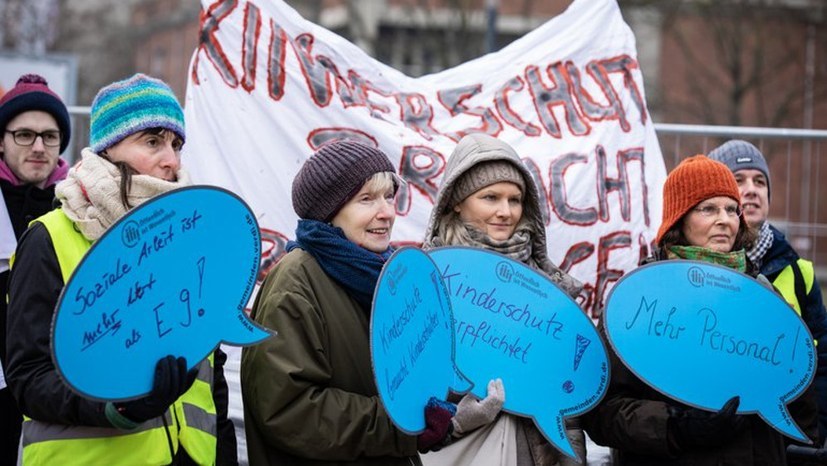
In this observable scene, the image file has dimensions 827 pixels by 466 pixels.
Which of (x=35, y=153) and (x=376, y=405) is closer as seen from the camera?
(x=376, y=405)

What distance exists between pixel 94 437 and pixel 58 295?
0.37 metres

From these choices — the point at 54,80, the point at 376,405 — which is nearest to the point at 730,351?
the point at 376,405

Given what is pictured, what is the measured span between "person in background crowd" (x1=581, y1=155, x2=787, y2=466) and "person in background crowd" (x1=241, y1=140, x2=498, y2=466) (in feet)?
1.82

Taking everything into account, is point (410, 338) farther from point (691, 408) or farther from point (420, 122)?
point (420, 122)

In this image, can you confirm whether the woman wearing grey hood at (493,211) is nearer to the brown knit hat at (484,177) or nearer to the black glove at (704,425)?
the brown knit hat at (484,177)

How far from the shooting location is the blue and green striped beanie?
126 inches

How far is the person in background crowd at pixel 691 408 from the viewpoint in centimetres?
353

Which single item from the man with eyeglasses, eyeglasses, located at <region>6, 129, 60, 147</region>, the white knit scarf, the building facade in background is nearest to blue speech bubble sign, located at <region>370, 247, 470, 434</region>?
the white knit scarf

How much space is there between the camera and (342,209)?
3.35m

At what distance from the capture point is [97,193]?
119 inches

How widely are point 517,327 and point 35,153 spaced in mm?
2030

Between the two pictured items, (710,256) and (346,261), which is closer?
(346,261)

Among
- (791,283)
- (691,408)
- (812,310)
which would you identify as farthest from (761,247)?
(691,408)

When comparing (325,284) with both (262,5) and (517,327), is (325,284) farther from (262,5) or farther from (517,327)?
(262,5)
